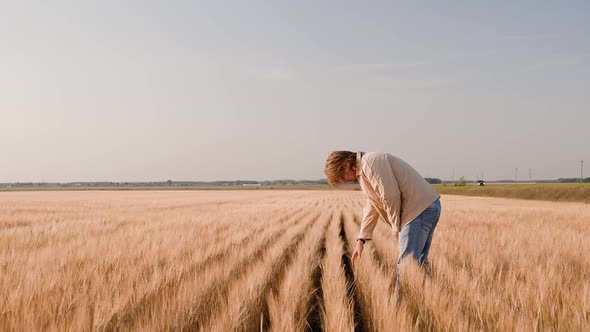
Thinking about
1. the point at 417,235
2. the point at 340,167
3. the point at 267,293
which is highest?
the point at 340,167

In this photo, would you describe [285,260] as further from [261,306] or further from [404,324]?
[404,324]

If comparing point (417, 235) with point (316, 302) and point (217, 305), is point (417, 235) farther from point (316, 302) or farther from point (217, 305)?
point (217, 305)

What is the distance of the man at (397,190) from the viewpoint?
4.03 m

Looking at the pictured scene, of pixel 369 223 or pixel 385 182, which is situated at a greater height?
pixel 385 182

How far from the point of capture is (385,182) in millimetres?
4020

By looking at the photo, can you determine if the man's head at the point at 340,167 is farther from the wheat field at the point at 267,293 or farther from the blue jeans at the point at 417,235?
the wheat field at the point at 267,293

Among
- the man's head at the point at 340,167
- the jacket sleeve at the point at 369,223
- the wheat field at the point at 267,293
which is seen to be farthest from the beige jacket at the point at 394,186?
the wheat field at the point at 267,293

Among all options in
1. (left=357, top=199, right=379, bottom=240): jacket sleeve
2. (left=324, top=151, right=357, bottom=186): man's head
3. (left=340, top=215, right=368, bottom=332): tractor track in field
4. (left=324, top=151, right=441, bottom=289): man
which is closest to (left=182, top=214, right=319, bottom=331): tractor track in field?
(left=340, top=215, right=368, bottom=332): tractor track in field

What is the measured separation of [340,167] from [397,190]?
0.64m

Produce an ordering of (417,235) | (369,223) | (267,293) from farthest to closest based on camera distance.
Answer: (369,223), (417,235), (267,293)

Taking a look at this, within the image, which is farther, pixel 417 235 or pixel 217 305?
pixel 417 235

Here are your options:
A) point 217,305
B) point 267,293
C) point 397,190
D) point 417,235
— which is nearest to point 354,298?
point 267,293

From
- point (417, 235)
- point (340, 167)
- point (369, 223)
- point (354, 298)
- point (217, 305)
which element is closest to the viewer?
point (217, 305)

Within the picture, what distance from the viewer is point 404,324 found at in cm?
244
